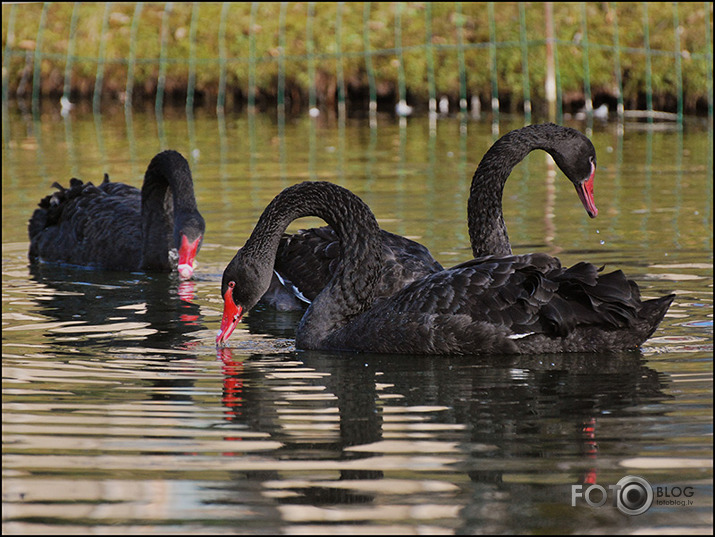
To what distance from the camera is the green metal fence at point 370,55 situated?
775 inches

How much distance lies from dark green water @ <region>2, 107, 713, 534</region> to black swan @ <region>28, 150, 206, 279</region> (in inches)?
8.2

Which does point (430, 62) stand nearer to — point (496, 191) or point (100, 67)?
point (100, 67)

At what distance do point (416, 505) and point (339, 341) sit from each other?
2.59 m

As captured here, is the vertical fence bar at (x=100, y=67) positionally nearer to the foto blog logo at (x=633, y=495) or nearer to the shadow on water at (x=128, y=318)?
the shadow on water at (x=128, y=318)

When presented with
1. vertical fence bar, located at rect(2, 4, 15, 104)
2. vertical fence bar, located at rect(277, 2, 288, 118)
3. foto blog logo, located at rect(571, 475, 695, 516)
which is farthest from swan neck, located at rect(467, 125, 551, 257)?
vertical fence bar, located at rect(2, 4, 15, 104)

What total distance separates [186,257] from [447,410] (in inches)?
137

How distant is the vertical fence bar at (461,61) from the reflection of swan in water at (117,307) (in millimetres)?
12255

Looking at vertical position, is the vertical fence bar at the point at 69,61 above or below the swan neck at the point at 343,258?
above

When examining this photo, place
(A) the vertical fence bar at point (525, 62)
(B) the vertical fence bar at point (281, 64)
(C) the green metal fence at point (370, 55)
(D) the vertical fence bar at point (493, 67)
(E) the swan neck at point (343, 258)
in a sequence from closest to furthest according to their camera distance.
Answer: (E) the swan neck at point (343, 258), (C) the green metal fence at point (370, 55), (A) the vertical fence bar at point (525, 62), (D) the vertical fence bar at point (493, 67), (B) the vertical fence bar at point (281, 64)

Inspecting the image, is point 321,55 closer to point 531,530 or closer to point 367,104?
point 367,104

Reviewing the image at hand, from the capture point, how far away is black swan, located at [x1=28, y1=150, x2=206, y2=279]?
886 cm

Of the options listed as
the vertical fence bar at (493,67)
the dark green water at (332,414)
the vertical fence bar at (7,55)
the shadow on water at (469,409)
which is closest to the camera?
the dark green water at (332,414)

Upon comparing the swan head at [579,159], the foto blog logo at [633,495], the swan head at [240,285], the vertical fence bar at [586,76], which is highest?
the vertical fence bar at [586,76]

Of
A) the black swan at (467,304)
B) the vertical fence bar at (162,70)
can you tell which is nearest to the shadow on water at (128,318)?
the black swan at (467,304)
